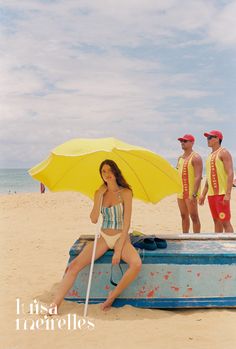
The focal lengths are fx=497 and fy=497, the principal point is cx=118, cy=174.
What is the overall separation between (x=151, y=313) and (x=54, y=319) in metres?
0.95

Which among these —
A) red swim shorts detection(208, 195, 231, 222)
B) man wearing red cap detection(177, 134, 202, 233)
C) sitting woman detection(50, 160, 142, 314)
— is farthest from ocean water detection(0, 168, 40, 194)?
sitting woman detection(50, 160, 142, 314)

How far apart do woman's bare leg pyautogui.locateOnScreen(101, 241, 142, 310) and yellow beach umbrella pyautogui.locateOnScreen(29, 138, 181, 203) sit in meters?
0.88

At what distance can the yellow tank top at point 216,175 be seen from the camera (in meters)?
6.57

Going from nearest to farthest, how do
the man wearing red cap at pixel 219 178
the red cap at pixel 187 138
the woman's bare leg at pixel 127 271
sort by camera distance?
the woman's bare leg at pixel 127 271
the man wearing red cap at pixel 219 178
the red cap at pixel 187 138

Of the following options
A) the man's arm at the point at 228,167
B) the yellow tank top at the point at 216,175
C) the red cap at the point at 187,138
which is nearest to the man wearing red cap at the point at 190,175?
the red cap at the point at 187,138

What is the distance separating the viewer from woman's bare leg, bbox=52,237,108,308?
4.83 m

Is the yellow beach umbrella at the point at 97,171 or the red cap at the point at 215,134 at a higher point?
the red cap at the point at 215,134

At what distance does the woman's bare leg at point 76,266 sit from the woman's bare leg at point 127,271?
25cm

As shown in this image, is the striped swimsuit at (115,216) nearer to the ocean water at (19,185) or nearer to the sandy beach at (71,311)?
the sandy beach at (71,311)

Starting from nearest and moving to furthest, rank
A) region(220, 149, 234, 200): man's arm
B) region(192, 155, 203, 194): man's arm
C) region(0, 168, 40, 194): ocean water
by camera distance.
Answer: region(220, 149, 234, 200): man's arm → region(192, 155, 203, 194): man's arm → region(0, 168, 40, 194): ocean water

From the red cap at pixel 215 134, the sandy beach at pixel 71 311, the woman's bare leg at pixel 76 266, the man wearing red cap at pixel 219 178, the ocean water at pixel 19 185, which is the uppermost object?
the ocean water at pixel 19 185

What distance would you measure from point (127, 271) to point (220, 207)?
7.43ft

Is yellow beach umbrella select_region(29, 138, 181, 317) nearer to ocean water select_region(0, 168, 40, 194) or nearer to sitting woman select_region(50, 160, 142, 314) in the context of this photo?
sitting woman select_region(50, 160, 142, 314)

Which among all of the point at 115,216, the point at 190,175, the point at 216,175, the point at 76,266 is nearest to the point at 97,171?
the point at 115,216
